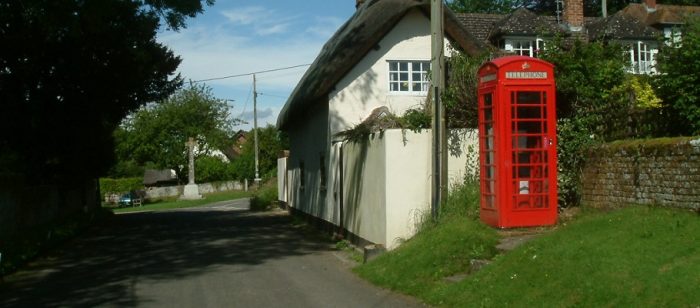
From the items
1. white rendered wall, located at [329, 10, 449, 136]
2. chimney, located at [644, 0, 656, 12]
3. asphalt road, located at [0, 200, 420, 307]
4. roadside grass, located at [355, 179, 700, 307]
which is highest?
chimney, located at [644, 0, 656, 12]

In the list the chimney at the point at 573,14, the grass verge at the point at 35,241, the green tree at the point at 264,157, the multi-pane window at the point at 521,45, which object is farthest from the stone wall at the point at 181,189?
the grass verge at the point at 35,241

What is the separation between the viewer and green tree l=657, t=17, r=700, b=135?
1059 centimetres

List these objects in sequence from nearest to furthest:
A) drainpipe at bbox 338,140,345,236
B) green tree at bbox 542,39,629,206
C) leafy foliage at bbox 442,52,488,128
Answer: green tree at bbox 542,39,629,206, leafy foliage at bbox 442,52,488,128, drainpipe at bbox 338,140,345,236

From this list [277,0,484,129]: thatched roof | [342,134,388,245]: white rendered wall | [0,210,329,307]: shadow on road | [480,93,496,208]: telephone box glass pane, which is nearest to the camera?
[0,210,329,307]: shadow on road

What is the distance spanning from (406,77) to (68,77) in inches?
410

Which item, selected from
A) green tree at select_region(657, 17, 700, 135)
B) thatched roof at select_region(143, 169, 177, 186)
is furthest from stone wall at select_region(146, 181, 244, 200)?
green tree at select_region(657, 17, 700, 135)

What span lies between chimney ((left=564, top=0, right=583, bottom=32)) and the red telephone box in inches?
950

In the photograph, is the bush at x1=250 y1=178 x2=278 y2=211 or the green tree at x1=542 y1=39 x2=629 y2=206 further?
the bush at x1=250 y1=178 x2=278 y2=211

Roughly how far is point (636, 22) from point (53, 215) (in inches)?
1072

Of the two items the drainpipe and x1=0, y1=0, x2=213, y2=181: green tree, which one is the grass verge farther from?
the drainpipe

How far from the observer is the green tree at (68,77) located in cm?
2165

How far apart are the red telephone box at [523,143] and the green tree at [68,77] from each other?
10657 millimetres

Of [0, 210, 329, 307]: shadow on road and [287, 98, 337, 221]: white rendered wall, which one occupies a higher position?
[287, 98, 337, 221]: white rendered wall

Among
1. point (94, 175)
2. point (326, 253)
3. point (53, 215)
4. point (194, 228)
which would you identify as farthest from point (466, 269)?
point (94, 175)
